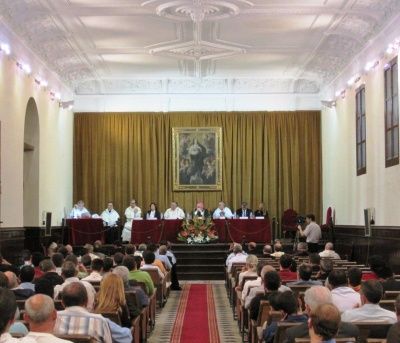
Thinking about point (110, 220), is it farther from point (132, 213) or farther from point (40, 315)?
point (40, 315)

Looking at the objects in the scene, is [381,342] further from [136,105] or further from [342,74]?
[136,105]

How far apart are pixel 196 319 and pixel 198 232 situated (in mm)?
9520

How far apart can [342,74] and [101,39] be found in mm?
7315

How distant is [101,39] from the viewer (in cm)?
2061

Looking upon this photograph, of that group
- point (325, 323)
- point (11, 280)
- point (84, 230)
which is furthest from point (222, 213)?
point (325, 323)

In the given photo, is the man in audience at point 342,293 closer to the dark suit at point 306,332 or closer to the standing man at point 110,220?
the dark suit at point 306,332

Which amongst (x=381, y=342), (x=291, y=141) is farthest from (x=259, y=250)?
(x=381, y=342)

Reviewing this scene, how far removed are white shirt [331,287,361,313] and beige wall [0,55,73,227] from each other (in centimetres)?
1101

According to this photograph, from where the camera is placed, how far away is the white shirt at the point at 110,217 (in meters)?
24.8

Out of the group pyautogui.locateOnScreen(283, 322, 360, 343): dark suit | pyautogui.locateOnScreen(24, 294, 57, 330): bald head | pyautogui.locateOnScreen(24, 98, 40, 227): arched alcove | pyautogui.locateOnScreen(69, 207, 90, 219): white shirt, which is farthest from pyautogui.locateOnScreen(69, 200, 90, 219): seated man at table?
pyautogui.locateOnScreen(24, 294, 57, 330): bald head

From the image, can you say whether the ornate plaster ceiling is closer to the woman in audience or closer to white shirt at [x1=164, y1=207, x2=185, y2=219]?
white shirt at [x1=164, y1=207, x2=185, y2=219]

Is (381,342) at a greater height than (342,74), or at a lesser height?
lesser

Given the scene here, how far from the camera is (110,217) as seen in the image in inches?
981

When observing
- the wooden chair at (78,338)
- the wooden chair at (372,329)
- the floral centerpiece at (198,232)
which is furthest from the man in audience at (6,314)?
the floral centerpiece at (198,232)
